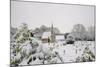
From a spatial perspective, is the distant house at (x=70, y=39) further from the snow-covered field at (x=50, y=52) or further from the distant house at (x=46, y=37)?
the distant house at (x=46, y=37)

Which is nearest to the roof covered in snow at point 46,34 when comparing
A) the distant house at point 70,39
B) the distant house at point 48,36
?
the distant house at point 48,36

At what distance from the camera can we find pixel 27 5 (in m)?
2.25

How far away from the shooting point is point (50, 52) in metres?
2.34

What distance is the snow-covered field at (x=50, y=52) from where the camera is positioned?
221 cm

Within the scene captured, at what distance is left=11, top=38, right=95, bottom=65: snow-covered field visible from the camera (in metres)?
2.21

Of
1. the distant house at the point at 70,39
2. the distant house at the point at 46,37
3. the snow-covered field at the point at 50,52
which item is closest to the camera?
the snow-covered field at the point at 50,52

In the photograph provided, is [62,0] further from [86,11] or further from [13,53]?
[13,53]

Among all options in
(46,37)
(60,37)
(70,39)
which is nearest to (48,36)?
(46,37)

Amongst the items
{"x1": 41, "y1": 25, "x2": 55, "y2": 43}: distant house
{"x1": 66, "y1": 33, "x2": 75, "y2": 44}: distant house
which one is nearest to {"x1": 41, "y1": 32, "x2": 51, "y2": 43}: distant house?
{"x1": 41, "y1": 25, "x2": 55, "y2": 43}: distant house

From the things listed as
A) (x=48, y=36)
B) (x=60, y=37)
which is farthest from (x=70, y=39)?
(x=48, y=36)

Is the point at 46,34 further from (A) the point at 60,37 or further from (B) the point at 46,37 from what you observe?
(A) the point at 60,37

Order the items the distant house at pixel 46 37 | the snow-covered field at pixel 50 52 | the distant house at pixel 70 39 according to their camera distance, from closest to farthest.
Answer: the snow-covered field at pixel 50 52 → the distant house at pixel 46 37 → the distant house at pixel 70 39

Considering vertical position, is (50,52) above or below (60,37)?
below

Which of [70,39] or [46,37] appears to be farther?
[70,39]
